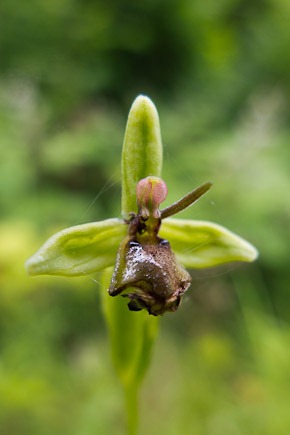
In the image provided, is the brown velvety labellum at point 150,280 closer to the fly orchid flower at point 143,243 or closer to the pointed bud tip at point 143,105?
the fly orchid flower at point 143,243

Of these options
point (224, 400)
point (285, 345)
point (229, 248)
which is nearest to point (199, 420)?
point (224, 400)

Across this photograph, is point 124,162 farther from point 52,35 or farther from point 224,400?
point 52,35

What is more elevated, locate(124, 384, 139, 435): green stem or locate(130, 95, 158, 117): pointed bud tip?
locate(130, 95, 158, 117): pointed bud tip

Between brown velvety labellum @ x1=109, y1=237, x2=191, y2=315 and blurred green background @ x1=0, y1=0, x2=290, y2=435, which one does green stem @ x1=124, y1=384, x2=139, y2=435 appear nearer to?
brown velvety labellum @ x1=109, y1=237, x2=191, y2=315

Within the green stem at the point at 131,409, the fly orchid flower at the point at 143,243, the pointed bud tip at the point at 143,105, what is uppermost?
the pointed bud tip at the point at 143,105

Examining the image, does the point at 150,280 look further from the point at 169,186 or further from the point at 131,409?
the point at 169,186

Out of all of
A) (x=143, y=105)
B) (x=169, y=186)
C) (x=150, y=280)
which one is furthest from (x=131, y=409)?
(x=169, y=186)

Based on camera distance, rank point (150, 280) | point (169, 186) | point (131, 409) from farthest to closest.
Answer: point (169, 186)
point (131, 409)
point (150, 280)

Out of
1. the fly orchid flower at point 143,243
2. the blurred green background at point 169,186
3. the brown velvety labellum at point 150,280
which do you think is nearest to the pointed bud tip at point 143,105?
the fly orchid flower at point 143,243

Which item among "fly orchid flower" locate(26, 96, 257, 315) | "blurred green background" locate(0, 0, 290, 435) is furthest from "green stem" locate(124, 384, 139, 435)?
"blurred green background" locate(0, 0, 290, 435)
